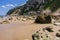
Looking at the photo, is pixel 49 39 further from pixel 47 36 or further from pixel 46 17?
pixel 46 17

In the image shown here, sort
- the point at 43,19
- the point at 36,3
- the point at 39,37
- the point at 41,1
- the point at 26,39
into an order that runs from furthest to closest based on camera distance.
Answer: the point at 36,3 → the point at 41,1 → the point at 43,19 → the point at 26,39 → the point at 39,37

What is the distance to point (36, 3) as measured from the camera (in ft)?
287

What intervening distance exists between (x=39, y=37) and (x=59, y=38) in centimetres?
93

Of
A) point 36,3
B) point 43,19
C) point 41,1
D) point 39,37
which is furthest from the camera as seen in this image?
point 36,3

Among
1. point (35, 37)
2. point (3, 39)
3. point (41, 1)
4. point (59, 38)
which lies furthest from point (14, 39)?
point (41, 1)

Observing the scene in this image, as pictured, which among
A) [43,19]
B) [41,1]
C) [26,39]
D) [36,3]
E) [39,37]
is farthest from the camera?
[36,3]

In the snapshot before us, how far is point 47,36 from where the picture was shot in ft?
23.7

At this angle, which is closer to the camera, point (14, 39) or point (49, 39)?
point (49, 39)

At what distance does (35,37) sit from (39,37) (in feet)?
0.52

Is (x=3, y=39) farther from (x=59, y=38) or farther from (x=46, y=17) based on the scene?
(x=46, y=17)

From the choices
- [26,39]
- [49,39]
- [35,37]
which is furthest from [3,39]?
[49,39]

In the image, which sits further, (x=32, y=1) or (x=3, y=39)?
(x=32, y=1)

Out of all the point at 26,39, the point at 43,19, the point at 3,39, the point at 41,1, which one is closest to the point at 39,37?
the point at 26,39

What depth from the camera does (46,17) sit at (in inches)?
654
